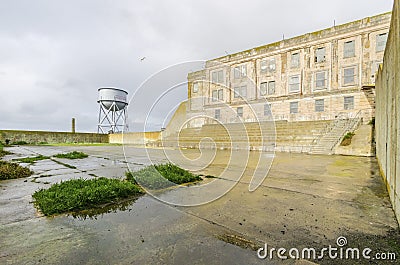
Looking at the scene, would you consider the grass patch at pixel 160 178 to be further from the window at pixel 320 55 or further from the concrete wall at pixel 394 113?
the window at pixel 320 55

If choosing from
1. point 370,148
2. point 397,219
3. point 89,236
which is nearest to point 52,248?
point 89,236

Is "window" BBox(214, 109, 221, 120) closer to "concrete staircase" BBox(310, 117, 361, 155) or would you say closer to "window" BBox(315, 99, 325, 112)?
"window" BBox(315, 99, 325, 112)

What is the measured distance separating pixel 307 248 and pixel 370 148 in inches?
433

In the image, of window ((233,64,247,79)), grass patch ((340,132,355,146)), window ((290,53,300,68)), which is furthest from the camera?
window ((233,64,247,79))

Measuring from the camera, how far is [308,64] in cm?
2011

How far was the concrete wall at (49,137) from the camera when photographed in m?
23.5

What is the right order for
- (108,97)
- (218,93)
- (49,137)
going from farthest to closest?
(108,97)
(218,93)
(49,137)

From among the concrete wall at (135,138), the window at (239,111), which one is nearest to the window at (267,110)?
the window at (239,111)

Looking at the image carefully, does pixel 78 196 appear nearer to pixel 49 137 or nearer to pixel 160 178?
pixel 160 178

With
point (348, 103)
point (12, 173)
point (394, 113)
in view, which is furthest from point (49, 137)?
point (348, 103)

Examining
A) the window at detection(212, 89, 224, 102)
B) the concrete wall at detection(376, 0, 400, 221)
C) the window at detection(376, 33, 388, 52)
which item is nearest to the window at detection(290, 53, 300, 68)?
the window at detection(376, 33, 388, 52)

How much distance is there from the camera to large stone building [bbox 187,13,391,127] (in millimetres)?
16953

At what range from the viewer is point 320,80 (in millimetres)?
19391

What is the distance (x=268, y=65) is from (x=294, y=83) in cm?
361
